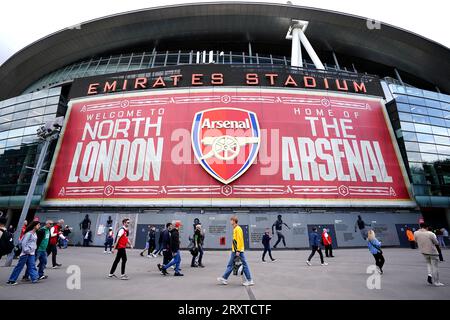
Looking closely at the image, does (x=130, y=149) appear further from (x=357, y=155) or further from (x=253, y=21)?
(x=253, y=21)

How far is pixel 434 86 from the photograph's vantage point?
37.5 metres

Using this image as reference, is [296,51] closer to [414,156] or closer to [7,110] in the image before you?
[414,156]

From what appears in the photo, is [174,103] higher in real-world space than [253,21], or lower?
lower

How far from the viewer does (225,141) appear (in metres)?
21.0

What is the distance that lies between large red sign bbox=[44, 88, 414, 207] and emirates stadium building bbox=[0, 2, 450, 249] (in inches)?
3.8

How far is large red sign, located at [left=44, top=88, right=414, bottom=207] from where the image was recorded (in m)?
20.1

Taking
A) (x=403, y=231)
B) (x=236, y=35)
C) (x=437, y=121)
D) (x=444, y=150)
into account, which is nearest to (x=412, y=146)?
(x=444, y=150)

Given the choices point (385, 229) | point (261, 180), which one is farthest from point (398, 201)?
point (261, 180)

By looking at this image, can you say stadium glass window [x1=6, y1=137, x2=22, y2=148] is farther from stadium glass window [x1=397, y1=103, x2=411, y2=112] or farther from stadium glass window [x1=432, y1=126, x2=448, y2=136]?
stadium glass window [x1=432, y1=126, x2=448, y2=136]

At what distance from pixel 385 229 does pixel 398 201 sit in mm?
2865

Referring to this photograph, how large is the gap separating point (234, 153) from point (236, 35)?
21338mm

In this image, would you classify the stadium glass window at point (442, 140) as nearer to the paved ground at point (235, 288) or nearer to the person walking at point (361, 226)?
the person walking at point (361, 226)

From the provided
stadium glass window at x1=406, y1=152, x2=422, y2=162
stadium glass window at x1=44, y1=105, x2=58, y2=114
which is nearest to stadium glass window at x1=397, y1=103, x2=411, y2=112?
stadium glass window at x1=406, y1=152, x2=422, y2=162

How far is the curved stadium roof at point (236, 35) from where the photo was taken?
102 ft
